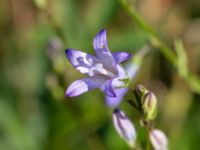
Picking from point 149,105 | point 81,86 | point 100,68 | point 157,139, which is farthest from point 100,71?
point 157,139

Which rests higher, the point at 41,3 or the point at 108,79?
the point at 41,3

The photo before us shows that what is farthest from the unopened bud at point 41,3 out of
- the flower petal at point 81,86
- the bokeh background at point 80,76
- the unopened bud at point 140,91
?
the unopened bud at point 140,91

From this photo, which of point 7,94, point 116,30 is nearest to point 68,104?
point 7,94

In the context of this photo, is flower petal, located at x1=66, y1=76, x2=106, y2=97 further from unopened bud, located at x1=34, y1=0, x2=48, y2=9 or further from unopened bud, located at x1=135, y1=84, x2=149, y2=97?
unopened bud, located at x1=34, y1=0, x2=48, y2=9

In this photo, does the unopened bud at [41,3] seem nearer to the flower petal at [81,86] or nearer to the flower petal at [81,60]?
the flower petal at [81,60]

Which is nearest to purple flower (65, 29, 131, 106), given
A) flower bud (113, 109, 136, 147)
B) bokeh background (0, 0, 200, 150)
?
flower bud (113, 109, 136, 147)

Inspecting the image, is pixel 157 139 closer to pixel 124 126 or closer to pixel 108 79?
pixel 124 126
